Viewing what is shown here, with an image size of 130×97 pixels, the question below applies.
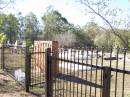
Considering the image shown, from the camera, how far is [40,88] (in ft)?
31.4

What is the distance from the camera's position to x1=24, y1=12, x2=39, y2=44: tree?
7212 cm

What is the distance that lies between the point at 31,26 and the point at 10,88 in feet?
217

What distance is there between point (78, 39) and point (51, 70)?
196 feet

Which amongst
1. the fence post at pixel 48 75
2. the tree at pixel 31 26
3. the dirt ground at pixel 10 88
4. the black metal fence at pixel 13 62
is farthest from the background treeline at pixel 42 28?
the fence post at pixel 48 75

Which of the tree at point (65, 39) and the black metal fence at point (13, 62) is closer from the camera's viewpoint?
the black metal fence at point (13, 62)

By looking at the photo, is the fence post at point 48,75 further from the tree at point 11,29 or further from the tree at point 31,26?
the tree at point 31,26

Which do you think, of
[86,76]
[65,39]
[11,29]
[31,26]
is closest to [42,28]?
[31,26]

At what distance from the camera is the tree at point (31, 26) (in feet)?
237

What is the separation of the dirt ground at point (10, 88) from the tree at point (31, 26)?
6101 cm

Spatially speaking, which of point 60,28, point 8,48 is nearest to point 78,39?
point 60,28

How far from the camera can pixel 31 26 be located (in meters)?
74.9

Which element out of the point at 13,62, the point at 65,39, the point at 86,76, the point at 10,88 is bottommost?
the point at 10,88

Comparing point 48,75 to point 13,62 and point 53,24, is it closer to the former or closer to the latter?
point 13,62

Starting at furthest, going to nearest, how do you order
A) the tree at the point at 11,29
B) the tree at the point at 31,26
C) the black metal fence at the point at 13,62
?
1. the tree at the point at 31,26
2. the tree at the point at 11,29
3. the black metal fence at the point at 13,62
